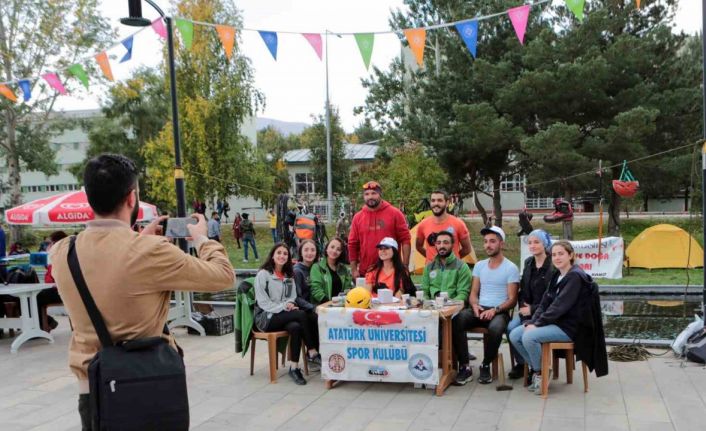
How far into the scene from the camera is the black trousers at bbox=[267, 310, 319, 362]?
5434mm

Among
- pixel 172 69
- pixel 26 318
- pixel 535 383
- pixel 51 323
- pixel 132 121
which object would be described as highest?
pixel 132 121

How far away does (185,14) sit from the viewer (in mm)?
23781

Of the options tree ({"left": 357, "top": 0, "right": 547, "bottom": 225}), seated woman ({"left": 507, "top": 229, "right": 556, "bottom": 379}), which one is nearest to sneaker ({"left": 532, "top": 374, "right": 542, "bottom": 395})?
seated woman ({"left": 507, "top": 229, "right": 556, "bottom": 379})

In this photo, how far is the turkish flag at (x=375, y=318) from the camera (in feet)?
16.1

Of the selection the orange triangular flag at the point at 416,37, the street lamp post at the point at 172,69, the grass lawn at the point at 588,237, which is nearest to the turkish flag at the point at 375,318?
the street lamp post at the point at 172,69

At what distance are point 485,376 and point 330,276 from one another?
175 cm

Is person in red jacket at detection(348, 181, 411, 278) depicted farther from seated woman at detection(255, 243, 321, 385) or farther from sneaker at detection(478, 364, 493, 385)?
sneaker at detection(478, 364, 493, 385)

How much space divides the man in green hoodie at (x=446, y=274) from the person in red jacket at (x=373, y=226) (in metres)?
0.65

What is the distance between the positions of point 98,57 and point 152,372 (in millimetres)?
8368

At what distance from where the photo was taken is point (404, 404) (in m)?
4.70

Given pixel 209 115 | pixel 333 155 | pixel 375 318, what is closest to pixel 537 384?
pixel 375 318

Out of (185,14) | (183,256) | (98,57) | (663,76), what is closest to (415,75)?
(663,76)

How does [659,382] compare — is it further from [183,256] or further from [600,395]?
[183,256]

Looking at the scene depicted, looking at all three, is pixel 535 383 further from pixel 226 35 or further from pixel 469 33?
pixel 226 35
